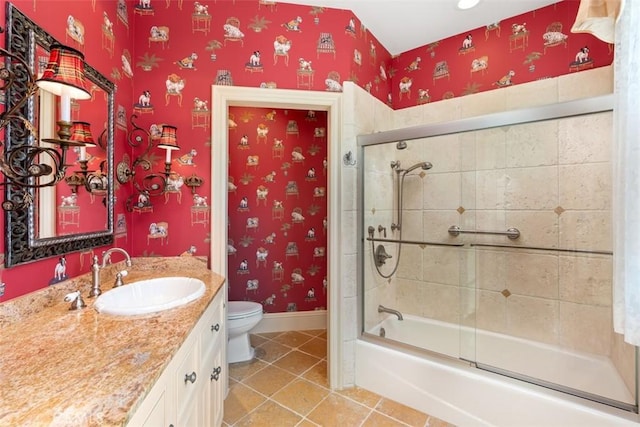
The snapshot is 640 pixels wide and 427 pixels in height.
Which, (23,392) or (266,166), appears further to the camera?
(266,166)

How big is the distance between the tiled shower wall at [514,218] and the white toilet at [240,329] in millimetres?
906

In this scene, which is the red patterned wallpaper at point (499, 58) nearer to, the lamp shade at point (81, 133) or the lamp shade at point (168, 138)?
the lamp shade at point (168, 138)

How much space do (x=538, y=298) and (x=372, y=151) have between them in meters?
1.51

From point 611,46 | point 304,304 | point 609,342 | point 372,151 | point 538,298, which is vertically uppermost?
point 611,46

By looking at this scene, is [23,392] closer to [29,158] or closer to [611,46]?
[29,158]

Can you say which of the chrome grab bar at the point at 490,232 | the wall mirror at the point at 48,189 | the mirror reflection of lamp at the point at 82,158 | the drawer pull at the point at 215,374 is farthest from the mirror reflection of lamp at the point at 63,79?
the chrome grab bar at the point at 490,232

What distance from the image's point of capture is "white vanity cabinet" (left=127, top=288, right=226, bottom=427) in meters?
0.75

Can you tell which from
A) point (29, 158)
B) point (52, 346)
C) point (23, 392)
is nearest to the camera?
point (23, 392)

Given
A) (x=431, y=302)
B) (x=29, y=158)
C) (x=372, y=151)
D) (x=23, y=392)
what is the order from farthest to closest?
(x=431, y=302), (x=372, y=151), (x=29, y=158), (x=23, y=392)

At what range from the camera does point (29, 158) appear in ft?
3.47

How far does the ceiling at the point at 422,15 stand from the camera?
77.9 inches

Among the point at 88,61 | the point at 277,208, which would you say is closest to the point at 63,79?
the point at 88,61

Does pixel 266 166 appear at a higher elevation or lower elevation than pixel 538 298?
higher

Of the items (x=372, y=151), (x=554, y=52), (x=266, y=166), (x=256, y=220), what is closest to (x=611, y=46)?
(x=554, y=52)
